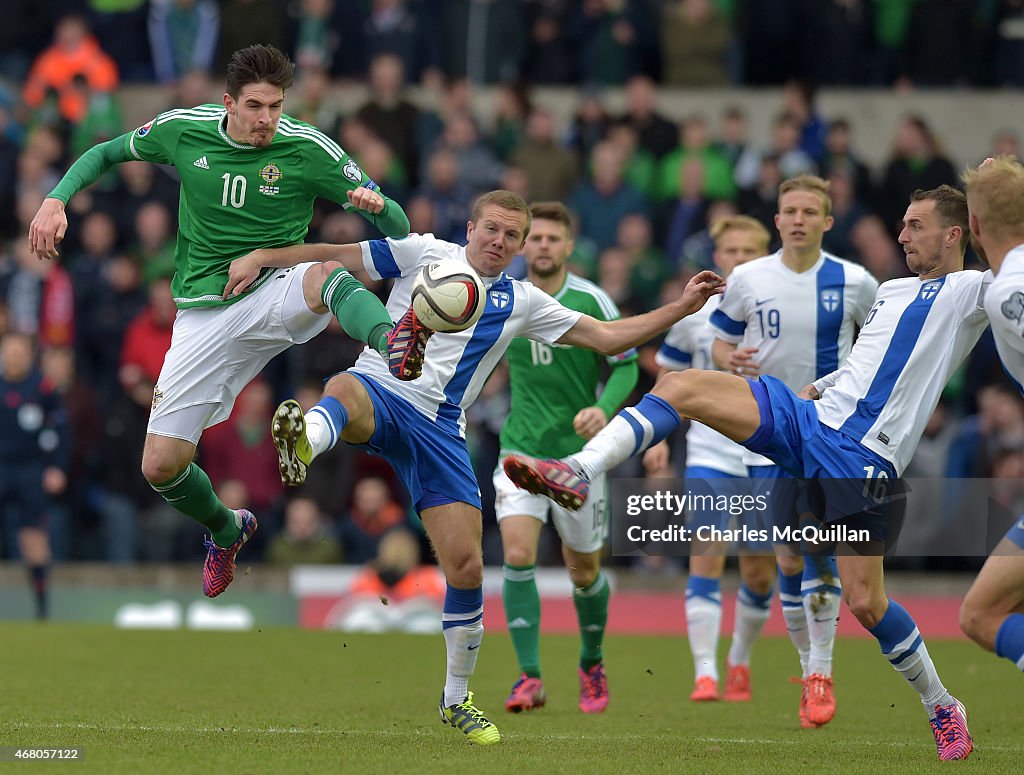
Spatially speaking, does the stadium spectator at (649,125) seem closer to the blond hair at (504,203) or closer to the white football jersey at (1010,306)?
the blond hair at (504,203)

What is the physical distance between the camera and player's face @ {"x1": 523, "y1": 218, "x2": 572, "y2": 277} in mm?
9938

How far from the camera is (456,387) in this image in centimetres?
823

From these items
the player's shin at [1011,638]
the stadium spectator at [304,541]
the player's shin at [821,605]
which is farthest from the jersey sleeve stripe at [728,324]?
the stadium spectator at [304,541]

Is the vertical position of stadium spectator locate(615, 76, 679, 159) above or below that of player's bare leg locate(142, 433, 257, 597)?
above

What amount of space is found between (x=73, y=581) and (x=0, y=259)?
3.59 meters

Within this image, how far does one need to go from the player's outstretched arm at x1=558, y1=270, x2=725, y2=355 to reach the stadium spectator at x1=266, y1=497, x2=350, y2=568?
26.3 ft

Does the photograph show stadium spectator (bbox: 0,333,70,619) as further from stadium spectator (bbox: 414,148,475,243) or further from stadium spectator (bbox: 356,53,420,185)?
stadium spectator (bbox: 356,53,420,185)

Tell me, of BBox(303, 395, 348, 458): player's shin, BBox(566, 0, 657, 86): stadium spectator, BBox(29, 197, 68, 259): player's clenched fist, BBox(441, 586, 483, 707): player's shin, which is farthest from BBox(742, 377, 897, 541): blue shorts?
BBox(566, 0, 657, 86): stadium spectator

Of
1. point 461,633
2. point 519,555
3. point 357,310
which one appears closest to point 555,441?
point 519,555

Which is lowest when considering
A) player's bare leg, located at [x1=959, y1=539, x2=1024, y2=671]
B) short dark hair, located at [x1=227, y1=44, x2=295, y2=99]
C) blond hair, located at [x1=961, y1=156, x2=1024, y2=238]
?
player's bare leg, located at [x1=959, y1=539, x2=1024, y2=671]

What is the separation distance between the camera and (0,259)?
17.0 metres

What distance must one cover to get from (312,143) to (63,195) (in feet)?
4.38

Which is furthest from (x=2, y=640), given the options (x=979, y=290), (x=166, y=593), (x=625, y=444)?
(x=979, y=290)

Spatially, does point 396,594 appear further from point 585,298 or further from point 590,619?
point 585,298
